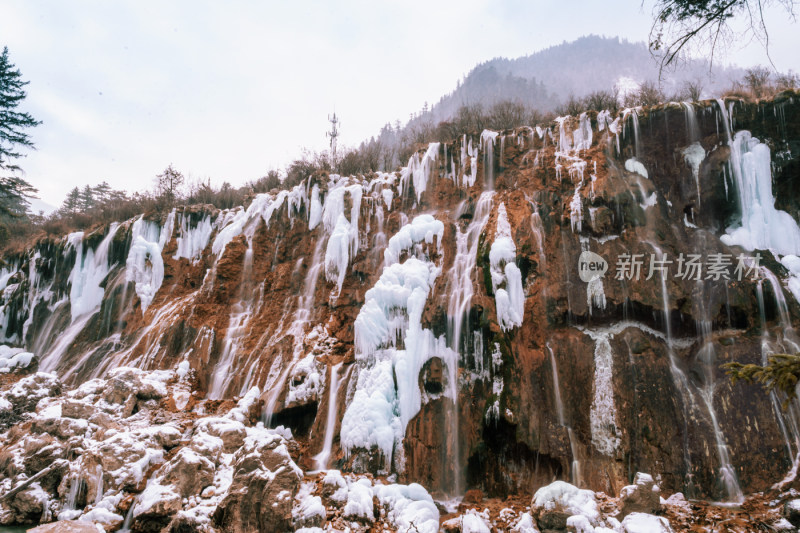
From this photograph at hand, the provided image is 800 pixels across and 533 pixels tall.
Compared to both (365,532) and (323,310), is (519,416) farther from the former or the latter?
(323,310)

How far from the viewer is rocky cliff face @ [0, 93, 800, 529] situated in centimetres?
738

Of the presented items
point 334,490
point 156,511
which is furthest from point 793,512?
point 156,511

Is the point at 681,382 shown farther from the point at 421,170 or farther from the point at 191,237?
the point at 191,237

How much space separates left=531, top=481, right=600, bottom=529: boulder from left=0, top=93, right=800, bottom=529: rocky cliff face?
148 centimetres

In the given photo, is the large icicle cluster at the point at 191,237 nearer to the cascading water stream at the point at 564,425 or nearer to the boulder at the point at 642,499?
the cascading water stream at the point at 564,425

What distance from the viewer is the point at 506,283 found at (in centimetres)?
862

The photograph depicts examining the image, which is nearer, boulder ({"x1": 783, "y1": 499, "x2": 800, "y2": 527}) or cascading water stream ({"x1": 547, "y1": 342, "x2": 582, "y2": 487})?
boulder ({"x1": 783, "y1": 499, "x2": 800, "y2": 527})

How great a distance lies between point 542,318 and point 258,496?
6.38 meters

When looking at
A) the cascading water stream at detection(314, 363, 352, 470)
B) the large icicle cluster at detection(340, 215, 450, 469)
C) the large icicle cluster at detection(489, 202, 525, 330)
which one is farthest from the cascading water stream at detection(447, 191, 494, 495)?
the cascading water stream at detection(314, 363, 352, 470)

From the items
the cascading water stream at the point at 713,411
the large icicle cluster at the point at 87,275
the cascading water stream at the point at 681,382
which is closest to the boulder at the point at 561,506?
Result: the cascading water stream at the point at 681,382

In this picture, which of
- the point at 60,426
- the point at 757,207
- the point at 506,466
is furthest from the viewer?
the point at 757,207

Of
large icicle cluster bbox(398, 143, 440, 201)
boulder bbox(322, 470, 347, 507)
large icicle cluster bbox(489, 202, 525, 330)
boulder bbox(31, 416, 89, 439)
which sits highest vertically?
large icicle cluster bbox(398, 143, 440, 201)

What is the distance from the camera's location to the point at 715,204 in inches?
364

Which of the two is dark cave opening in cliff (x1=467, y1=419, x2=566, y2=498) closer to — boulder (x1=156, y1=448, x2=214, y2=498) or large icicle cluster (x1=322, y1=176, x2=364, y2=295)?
boulder (x1=156, y1=448, x2=214, y2=498)
